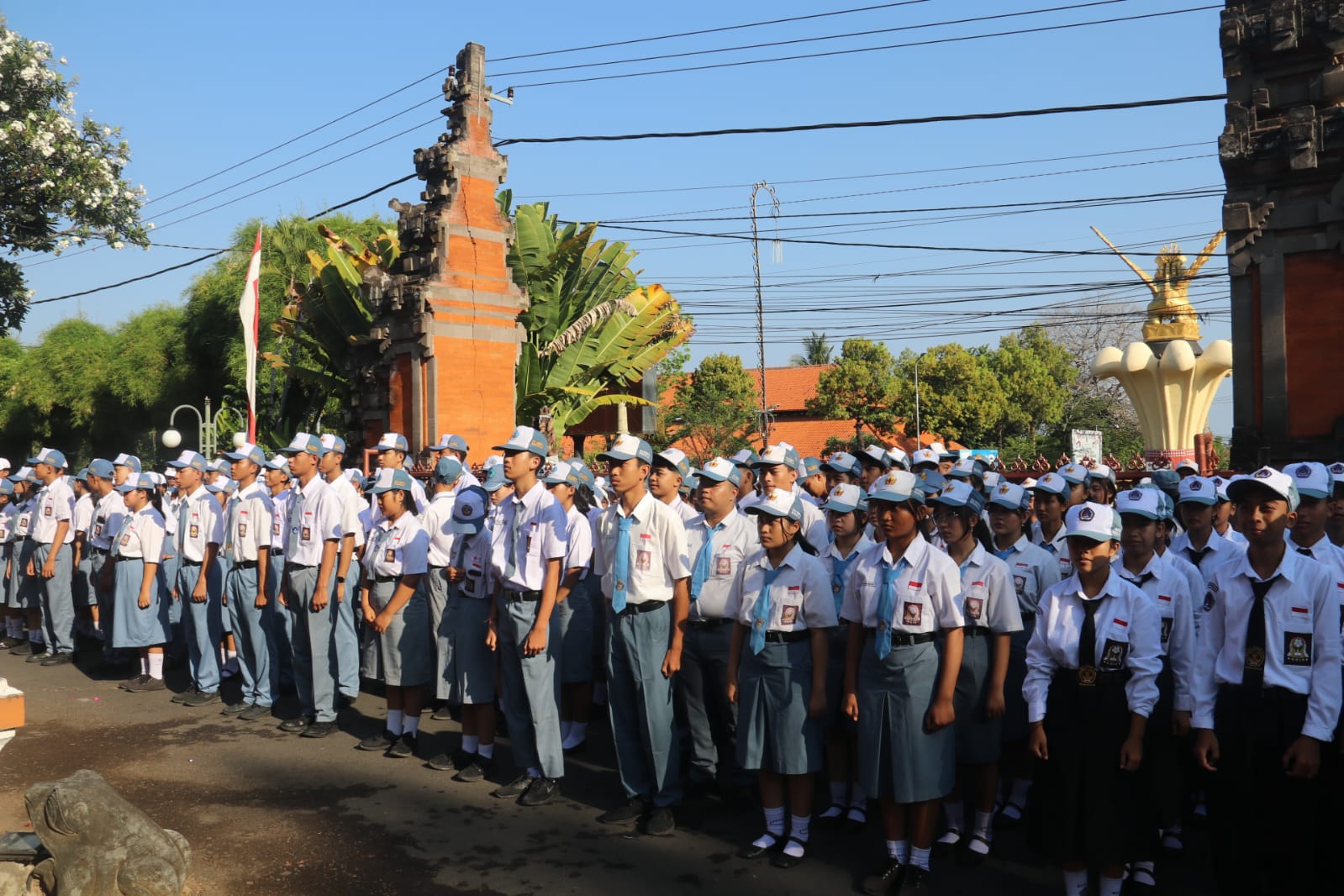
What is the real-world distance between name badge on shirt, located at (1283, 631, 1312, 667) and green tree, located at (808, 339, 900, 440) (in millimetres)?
45781

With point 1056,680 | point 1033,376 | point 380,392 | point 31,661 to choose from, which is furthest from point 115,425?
point 1056,680

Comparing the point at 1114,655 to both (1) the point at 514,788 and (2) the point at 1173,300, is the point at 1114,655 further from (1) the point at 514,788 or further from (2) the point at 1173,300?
(2) the point at 1173,300

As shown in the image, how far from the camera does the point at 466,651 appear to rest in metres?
7.73

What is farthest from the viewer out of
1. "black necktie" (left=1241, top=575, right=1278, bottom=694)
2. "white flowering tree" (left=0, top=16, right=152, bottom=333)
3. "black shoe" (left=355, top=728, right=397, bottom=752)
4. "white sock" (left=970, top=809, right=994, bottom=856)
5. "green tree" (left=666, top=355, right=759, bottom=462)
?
"green tree" (left=666, top=355, right=759, bottom=462)

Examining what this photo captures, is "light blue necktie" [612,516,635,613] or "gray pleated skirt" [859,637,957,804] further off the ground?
"light blue necktie" [612,516,635,613]

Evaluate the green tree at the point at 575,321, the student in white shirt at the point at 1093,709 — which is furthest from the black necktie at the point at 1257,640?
the green tree at the point at 575,321

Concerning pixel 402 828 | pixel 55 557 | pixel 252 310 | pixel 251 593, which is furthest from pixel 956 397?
pixel 402 828

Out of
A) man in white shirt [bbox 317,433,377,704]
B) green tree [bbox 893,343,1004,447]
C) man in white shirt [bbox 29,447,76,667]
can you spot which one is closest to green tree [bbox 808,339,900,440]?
green tree [bbox 893,343,1004,447]

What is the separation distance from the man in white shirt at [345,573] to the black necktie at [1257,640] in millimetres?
6651

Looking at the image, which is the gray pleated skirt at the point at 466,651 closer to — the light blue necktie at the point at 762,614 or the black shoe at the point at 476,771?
the black shoe at the point at 476,771

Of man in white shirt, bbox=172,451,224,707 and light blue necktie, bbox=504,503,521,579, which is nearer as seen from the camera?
light blue necktie, bbox=504,503,521,579

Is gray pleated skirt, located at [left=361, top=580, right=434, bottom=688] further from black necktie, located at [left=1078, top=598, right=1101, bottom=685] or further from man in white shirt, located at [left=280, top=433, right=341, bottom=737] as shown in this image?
black necktie, located at [left=1078, top=598, right=1101, bottom=685]

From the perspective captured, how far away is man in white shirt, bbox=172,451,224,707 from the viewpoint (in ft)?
34.2

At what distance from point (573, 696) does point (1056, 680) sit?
15.0 feet
